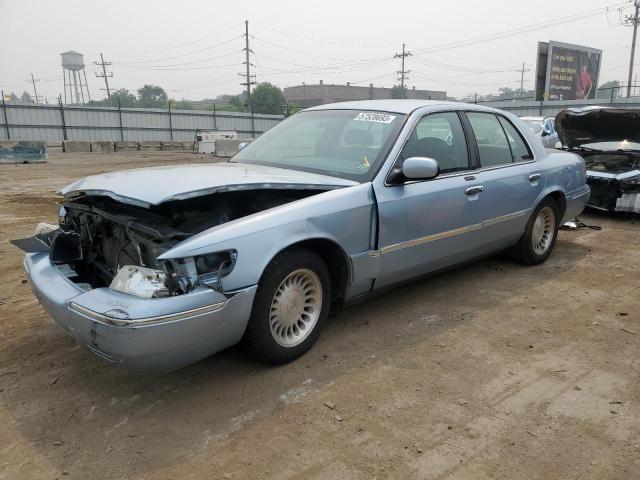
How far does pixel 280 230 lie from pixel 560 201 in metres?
3.81

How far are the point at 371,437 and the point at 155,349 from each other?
1.15 m

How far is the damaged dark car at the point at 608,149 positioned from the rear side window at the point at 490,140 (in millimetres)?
3878

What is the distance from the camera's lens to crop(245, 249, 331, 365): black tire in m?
2.94

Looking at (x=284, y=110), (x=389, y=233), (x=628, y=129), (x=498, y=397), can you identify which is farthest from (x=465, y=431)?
(x=284, y=110)

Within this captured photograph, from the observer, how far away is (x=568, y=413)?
2779 millimetres

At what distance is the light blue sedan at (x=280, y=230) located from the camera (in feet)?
8.64

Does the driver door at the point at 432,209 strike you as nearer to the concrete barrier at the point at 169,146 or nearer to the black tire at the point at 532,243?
the black tire at the point at 532,243

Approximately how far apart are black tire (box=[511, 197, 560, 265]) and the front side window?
129cm

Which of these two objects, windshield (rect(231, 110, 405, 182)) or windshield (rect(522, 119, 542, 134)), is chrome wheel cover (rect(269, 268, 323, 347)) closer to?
windshield (rect(231, 110, 405, 182))

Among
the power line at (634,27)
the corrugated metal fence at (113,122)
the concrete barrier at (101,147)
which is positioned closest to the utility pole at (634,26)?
the power line at (634,27)

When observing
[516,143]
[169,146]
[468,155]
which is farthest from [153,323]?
[169,146]

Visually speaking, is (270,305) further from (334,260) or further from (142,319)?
(142,319)

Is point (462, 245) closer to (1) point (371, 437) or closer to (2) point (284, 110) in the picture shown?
(1) point (371, 437)

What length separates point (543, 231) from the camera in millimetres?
5461
